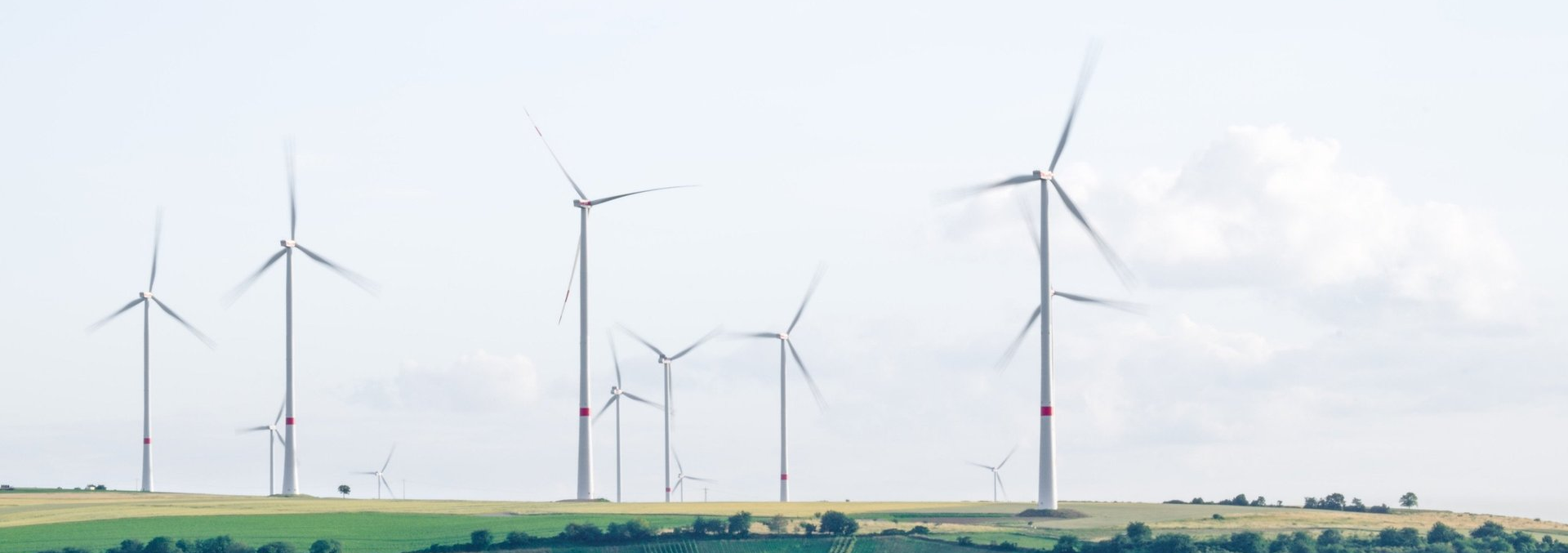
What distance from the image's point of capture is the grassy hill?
94.8 meters

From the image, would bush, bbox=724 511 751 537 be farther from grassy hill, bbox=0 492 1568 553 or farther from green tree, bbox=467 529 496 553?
green tree, bbox=467 529 496 553

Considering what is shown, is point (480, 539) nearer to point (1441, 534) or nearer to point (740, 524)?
point (740, 524)

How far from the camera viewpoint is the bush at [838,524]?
9750cm

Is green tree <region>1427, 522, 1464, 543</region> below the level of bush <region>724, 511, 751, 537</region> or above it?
below

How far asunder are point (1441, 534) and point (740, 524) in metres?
33.6

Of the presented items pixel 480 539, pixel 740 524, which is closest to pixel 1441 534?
pixel 740 524

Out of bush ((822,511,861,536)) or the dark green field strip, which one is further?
bush ((822,511,861,536))

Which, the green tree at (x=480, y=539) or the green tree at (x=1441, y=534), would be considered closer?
the green tree at (x=480, y=539)

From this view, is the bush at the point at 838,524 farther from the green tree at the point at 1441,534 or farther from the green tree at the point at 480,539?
the green tree at the point at 1441,534

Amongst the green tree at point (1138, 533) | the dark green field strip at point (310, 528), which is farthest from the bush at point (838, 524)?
the green tree at point (1138, 533)

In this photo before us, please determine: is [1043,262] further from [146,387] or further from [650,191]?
[146,387]

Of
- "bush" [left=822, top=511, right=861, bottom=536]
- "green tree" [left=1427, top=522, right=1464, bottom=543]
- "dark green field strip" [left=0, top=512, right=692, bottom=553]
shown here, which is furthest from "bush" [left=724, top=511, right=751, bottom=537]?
"green tree" [left=1427, top=522, right=1464, bottom=543]

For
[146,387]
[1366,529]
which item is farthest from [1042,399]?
[146,387]

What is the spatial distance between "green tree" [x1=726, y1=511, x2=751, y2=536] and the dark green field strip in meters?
2.70
